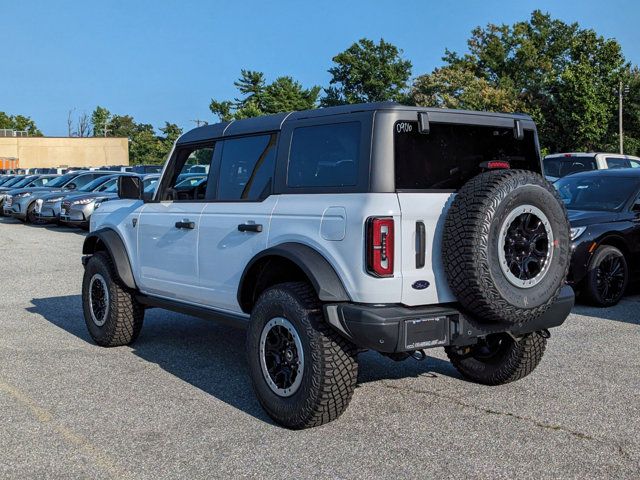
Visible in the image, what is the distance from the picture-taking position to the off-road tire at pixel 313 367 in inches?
183

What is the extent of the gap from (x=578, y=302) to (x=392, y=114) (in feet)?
18.6

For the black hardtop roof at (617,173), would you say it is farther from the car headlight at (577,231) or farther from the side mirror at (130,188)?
the side mirror at (130,188)

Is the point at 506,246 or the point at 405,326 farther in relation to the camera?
the point at 506,246

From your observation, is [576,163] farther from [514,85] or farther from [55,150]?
[55,150]

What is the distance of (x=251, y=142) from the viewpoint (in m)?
5.71

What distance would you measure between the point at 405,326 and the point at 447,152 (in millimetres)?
1206

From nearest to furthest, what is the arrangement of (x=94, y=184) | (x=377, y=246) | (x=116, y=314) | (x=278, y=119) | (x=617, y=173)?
(x=377, y=246)
(x=278, y=119)
(x=116, y=314)
(x=617, y=173)
(x=94, y=184)

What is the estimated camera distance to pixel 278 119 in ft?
18.0

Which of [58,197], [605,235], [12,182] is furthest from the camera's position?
[12,182]

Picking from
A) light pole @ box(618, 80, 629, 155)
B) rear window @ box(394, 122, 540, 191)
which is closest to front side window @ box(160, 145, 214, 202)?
rear window @ box(394, 122, 540, 191)

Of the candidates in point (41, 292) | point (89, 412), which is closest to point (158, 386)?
point (89, 412)

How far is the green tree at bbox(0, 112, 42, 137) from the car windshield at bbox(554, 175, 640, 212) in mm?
145223

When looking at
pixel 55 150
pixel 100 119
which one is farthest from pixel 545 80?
pixel 100 119

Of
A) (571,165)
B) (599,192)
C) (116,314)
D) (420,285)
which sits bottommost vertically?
(116,314)
